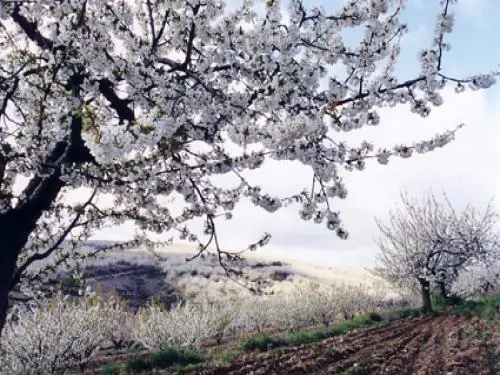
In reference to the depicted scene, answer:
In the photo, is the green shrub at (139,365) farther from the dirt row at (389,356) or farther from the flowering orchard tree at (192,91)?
the flowering orchard tree at (192,91)

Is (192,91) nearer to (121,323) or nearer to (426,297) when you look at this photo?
(121,323)

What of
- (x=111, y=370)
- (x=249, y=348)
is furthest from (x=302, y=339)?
(x=111, y=370)

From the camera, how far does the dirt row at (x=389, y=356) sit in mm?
12258

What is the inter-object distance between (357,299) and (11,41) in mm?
28001

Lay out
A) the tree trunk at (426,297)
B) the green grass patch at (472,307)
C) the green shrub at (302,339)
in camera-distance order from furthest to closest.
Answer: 1. the tree trunk at (426,297)
2. the green grass patch at (472,307)
3. the green shrub at (302,339)

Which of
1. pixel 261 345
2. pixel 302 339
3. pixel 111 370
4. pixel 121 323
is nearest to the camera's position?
pixel 111 370

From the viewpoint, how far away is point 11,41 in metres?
6.65

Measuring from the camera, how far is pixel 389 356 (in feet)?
46.8

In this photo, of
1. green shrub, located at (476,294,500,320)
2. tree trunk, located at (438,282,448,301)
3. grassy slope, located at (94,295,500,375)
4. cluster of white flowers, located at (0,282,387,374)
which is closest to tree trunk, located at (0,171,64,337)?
cluster of white flowers, located at (0,282,387,374)

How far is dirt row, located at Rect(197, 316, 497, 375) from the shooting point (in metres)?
12.3

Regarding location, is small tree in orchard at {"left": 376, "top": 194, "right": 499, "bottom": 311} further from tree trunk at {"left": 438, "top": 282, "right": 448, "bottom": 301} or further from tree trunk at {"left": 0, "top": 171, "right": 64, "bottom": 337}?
tree trunk at {"left": 0, "top": 171, "right": 64, "bottom": 337}

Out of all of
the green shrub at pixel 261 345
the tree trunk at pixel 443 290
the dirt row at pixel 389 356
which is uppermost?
the tree trunk at pixel 443 290

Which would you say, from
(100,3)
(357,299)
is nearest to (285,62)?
(100,3)

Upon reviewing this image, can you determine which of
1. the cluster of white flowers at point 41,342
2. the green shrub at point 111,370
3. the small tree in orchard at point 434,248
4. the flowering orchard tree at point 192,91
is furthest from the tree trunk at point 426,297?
the flowering orchard tree at point 192,91
